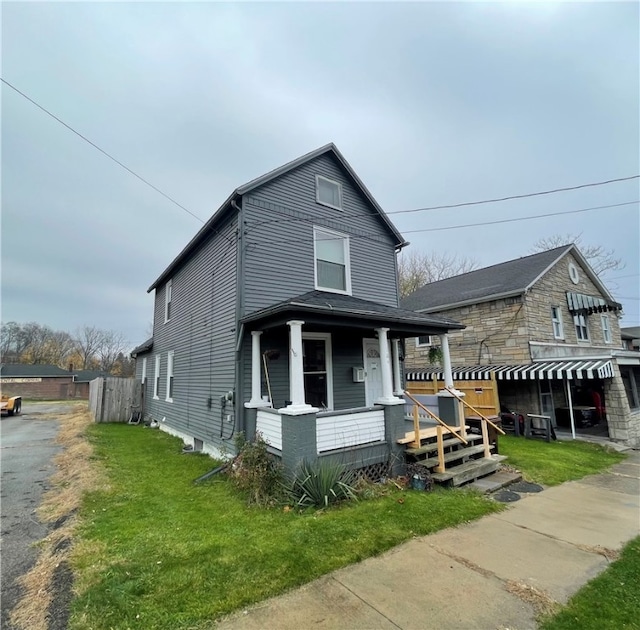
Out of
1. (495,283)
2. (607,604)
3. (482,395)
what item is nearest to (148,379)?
(482,395)

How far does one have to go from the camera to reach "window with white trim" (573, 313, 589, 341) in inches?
649

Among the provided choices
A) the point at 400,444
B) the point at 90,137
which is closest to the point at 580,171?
the point at 400,444

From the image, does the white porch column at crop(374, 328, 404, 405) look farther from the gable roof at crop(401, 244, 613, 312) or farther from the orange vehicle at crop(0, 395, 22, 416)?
the orange vehicle at crop(0, 395, 22, 416)

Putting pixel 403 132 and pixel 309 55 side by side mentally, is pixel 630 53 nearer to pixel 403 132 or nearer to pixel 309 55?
pixel 403 132

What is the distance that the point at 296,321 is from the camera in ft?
20.0

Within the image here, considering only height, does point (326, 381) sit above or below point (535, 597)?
above

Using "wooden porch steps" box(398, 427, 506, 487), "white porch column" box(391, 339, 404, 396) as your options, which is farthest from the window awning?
"wooden porch steps" box(398, 427, 506, 487)

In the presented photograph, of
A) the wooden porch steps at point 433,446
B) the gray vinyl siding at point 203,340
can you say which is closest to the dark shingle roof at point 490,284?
the wooden porch steps at point 433,446

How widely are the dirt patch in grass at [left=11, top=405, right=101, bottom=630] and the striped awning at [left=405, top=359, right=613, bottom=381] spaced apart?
40.9 ft

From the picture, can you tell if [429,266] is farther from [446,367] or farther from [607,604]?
[607,604]

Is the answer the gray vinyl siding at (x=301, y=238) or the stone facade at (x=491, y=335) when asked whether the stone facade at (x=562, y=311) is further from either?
the gray vinyl siding at (x=301, y=238)

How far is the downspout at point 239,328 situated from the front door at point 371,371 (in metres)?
3.53

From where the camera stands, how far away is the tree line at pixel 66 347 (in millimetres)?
52594

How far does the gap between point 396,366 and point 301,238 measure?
14.7 ft
